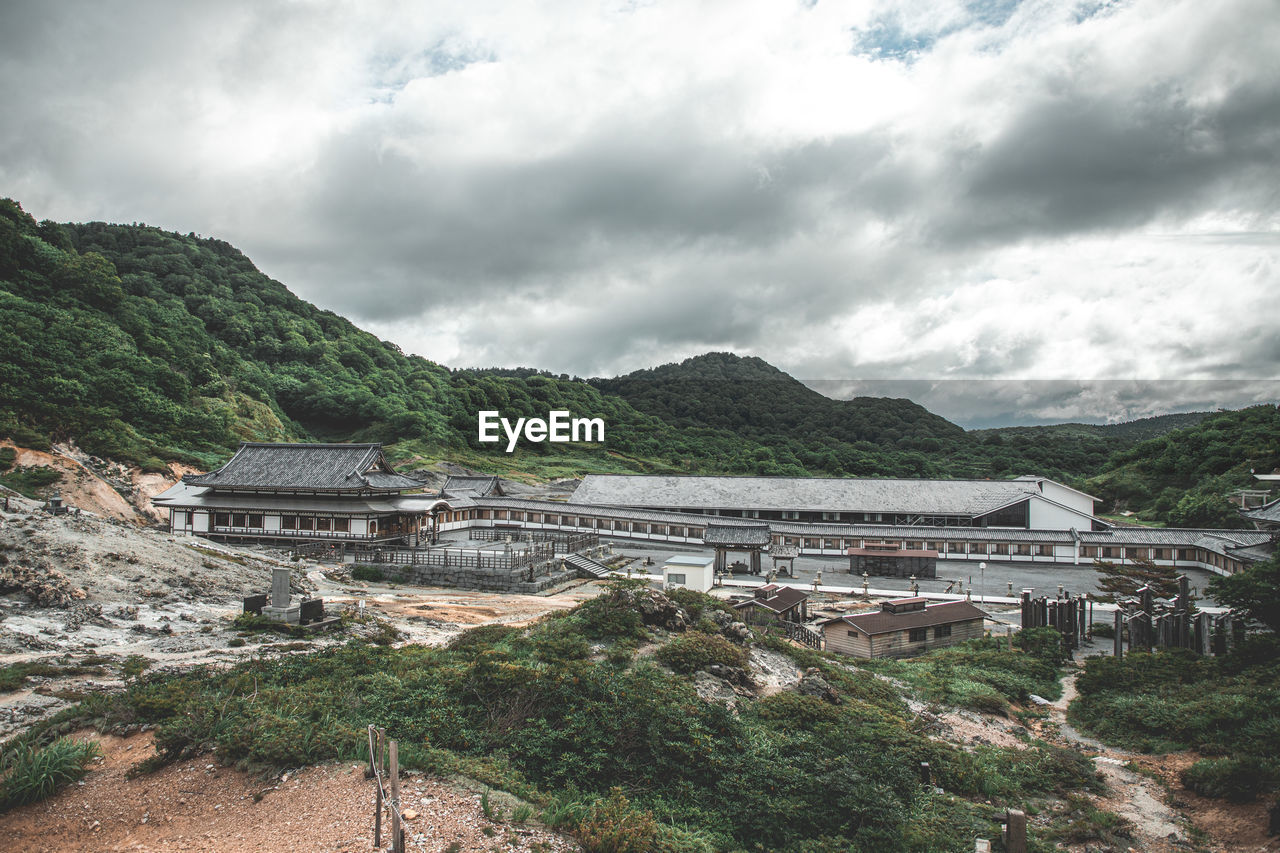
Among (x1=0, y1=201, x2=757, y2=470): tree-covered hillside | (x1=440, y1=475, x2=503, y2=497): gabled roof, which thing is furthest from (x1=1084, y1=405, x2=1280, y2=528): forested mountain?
(x1=440, y1=475, x2=503, y2=497): gabled roof

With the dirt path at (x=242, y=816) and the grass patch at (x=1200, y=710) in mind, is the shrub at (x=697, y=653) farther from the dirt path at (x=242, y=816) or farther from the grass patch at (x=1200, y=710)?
the grass patch at (x=1200, y=710)

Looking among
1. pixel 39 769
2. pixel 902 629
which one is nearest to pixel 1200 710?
pixel 902 629

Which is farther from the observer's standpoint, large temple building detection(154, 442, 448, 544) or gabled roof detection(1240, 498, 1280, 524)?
large temple building detection(154, 442, 448, 544)


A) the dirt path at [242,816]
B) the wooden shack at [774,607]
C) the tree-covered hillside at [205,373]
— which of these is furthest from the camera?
the tree-covered hillside at [205,373]

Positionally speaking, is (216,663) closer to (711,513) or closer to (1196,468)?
(711,513)

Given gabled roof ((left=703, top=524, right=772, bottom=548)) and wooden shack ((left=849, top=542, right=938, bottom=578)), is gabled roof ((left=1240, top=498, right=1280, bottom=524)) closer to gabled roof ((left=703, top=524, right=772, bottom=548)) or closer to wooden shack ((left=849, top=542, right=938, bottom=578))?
wooden shack ((left=849, top=542, right=938, bottom=578))

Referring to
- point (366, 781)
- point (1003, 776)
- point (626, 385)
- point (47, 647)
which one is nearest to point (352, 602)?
point (47, 647)

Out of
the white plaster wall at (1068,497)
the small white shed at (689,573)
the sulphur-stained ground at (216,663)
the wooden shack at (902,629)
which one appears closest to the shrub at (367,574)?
the sulphur-stained ground at (216,663)
